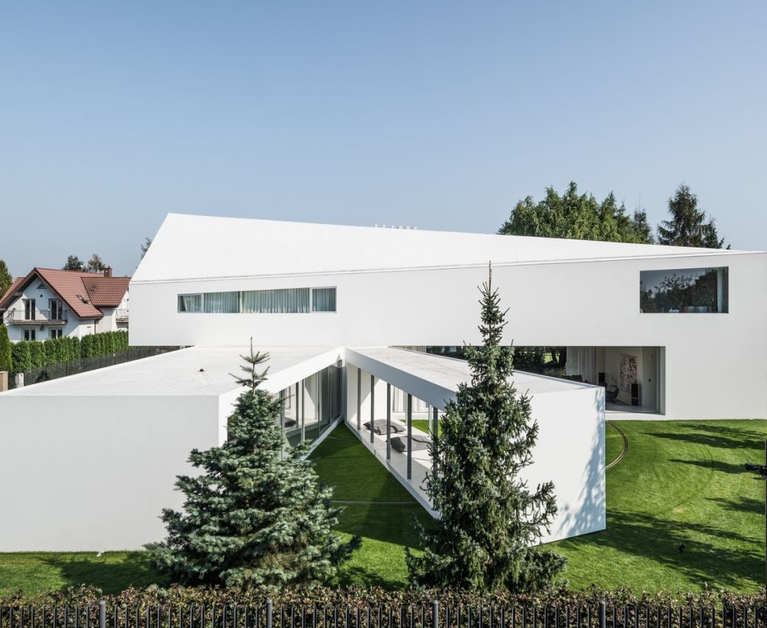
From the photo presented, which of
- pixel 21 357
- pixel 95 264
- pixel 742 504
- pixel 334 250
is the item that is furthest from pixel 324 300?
pixel 95 264

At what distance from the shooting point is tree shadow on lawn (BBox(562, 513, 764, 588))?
8.85 m

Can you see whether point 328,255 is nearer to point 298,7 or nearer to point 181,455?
point 298,7

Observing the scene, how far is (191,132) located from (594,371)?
1974 cm

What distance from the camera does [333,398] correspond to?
63.8 feet

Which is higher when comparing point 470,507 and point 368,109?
point 368,109

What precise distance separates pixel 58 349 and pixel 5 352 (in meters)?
3.71

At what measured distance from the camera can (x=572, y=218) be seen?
126 feet

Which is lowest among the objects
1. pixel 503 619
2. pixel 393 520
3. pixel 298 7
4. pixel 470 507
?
pixel 393 520

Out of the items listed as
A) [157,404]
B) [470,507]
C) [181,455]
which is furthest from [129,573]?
[470,507]

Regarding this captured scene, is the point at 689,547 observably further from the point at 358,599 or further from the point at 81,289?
the point at 81,289

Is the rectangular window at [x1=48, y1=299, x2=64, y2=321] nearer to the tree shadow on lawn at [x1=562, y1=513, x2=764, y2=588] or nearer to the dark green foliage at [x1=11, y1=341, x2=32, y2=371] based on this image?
the dark green foliage at [x1=11, y1=341, x2=32, y2=371]

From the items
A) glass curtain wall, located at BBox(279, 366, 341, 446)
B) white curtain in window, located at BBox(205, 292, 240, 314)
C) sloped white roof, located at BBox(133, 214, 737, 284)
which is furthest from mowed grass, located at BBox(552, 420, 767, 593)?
white curtain in window, located at BBox(205, 292, 240, 314)

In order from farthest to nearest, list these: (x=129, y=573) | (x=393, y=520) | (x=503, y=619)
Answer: (x=393, y=520) → (x=129, y=573) → (x=503, y=619)

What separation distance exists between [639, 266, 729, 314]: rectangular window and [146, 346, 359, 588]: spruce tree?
17.3 m
